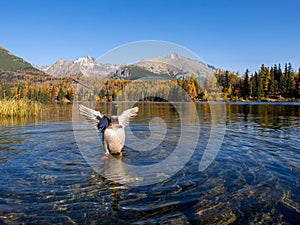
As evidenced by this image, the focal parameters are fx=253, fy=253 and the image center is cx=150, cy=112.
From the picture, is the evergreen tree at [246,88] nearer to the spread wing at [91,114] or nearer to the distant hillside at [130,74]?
the distant hillside at [130,74]

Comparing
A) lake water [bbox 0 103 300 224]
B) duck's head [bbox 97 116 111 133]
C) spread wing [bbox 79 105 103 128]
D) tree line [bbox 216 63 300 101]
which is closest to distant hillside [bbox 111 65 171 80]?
spread wing [bbox 79 105 103 128]

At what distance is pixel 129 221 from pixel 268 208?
3.19 metres

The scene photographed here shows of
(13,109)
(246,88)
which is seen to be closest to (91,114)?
(13,109)

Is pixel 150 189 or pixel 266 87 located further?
pixel 266 87

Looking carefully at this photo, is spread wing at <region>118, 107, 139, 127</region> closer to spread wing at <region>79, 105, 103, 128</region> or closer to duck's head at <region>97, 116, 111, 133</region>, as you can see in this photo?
duck's head at <region>97, 116, 111, 133</region>

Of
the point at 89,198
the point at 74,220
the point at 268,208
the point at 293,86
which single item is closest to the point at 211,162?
the point at 268,208

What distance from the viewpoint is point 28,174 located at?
8117 mm

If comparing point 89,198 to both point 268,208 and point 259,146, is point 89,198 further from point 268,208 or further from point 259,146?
point 259,146

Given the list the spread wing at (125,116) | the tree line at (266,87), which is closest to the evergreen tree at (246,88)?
the tree line at (266,87)

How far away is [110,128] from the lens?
10.3m

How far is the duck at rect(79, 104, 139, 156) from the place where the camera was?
10320 mm

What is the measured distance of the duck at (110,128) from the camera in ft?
33.9

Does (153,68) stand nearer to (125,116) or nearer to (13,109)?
(125,116)

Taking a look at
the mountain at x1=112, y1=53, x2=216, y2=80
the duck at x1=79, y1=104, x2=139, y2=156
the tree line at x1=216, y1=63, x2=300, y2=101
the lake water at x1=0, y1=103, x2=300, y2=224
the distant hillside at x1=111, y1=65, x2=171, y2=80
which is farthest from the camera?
the tree line at x1=216, y1=63, x2=300, y2=101
